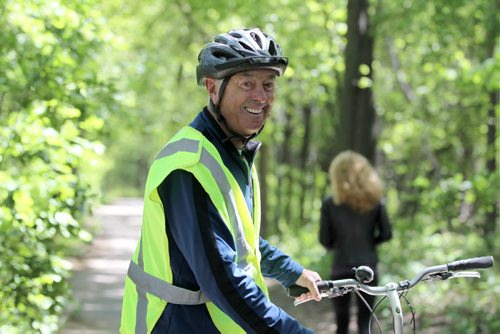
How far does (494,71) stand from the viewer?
8.85 metres

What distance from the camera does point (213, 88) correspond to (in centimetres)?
323

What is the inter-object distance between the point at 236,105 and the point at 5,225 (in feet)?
11.4

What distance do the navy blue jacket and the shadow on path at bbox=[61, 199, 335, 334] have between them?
5.22 meters

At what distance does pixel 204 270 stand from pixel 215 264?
5 centimetres

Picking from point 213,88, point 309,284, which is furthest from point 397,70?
point 213,88

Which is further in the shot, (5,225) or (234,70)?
(5,225)

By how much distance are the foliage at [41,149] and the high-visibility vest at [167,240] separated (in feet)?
10.7

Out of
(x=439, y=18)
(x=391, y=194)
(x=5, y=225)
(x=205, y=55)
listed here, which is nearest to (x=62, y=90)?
(x=5, y=225)

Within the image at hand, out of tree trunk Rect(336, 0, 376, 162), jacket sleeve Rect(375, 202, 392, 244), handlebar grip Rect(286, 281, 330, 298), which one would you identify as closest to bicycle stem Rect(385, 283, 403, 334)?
handlebar grip Rect(286, 281, 330, 298)

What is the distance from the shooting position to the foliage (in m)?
6.22

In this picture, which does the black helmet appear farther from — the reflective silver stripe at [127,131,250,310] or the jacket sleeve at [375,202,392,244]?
the jacket sleeve at [375,202,392,244]

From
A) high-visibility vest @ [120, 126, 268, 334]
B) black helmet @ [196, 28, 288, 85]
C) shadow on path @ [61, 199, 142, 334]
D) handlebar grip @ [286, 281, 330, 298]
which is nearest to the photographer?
high-visibility vest @ [120, 126, 268, 334]

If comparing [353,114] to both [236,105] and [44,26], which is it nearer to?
[44,26]

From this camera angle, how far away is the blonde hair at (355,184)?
771 centimetres
